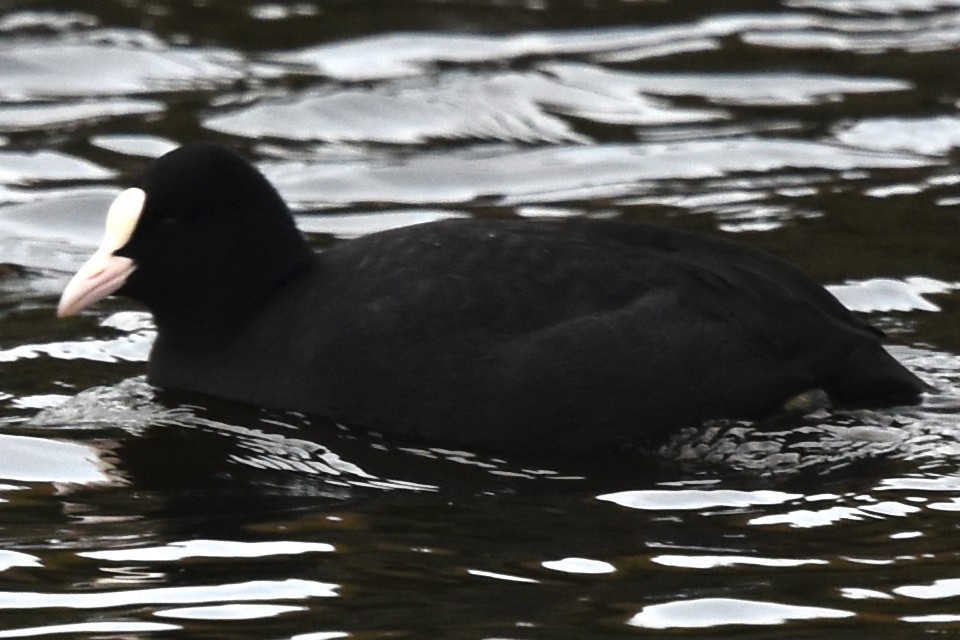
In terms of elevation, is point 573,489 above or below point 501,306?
below

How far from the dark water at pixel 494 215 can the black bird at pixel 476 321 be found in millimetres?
121

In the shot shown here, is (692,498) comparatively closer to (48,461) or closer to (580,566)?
(580,566)

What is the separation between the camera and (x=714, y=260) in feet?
19.1

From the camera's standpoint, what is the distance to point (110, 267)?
5.95 meters

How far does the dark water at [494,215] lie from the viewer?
446 centimetres

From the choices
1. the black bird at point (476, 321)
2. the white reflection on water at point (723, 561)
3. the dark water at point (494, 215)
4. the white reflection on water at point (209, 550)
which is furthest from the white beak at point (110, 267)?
the white reflection on water at point (723, 561)

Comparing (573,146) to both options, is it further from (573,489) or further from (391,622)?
(391,622)

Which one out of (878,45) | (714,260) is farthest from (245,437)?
(878,45)

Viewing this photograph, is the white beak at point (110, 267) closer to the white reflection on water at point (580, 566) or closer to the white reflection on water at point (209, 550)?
the white reflection on water at point (209, 550)

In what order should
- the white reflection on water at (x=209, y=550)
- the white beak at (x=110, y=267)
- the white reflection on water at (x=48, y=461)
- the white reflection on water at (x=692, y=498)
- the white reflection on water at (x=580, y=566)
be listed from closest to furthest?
the white reflection on water at (x=580, y=566) → the white reflection on water at (x=209, y=550) → the white reflection on water at (x=692, y=498) → the white reflection on water at (x=48, y=461) → the white beak at (x=110, y=267)

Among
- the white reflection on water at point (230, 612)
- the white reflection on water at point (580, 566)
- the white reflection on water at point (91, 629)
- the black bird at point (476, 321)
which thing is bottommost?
the white reflection on water at point (91, 629)

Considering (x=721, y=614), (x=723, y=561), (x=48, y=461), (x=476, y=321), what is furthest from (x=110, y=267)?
(x=721, y=614)

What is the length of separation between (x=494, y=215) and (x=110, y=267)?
285 cm

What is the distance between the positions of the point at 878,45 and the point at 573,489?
644 cm
